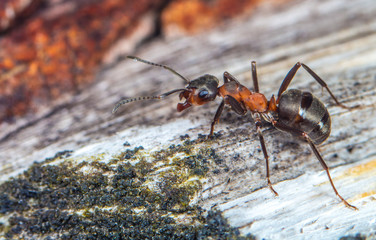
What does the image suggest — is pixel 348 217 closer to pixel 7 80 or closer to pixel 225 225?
pixel 225 225

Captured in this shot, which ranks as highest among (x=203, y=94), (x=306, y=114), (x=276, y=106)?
(x=203, y=94)

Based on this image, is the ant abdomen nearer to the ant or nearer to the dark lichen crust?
the ant

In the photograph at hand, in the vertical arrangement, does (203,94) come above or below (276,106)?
above

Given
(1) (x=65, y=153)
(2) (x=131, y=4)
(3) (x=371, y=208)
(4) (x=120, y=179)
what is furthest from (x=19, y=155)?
(3) (x=371, y=208)

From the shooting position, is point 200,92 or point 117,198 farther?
point 200,92

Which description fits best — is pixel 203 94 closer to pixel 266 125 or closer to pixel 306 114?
pixel 266 125

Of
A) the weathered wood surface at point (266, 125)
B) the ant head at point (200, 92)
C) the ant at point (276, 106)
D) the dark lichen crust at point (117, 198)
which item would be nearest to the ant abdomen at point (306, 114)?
the ant at point (276, 106)

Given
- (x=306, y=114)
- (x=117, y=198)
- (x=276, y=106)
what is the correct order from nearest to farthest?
1. (x=117, y=198)
2. (x=306, y=114)
3. (x=276, y=106)

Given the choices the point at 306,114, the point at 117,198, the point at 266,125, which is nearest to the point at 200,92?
the point at 266,125

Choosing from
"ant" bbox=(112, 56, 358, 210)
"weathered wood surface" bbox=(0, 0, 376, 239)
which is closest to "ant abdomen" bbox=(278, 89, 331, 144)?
"ant" bbox=(112, 56, 358, 210)
